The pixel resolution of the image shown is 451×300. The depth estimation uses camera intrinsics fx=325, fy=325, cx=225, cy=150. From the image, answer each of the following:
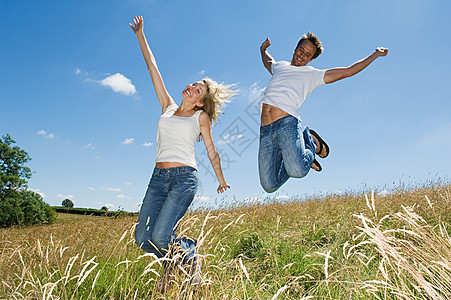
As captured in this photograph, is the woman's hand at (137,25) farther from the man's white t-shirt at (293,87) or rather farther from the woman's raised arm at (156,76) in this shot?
the man's white t-shirt at (293,87)

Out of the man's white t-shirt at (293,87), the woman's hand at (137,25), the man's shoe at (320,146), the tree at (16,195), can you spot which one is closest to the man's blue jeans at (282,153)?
the man's white t-shirt at (293,87)

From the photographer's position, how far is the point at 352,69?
4.25m

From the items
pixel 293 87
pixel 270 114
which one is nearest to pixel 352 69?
pixel 293 87

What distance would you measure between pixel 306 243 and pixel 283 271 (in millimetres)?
1078

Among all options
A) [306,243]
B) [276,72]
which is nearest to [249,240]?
[306,243]

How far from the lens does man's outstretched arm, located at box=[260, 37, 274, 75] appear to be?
5.20 m

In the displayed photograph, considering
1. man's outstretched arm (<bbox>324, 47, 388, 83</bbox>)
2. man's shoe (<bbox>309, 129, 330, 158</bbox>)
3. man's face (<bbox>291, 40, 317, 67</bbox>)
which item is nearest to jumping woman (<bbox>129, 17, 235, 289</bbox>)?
man's face (<bbox>291, 40, 317, 67</bbox>)

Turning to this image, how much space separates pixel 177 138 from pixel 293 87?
1.89 m

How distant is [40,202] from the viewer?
2558 centimetres

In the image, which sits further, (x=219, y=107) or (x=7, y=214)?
(x=7, y=214)

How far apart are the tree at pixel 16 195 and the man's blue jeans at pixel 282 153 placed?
21.5 metres

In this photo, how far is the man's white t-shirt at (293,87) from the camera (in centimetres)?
458

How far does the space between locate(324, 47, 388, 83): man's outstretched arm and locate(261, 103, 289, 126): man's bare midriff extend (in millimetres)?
788

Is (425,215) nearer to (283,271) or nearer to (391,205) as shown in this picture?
(391,205)
